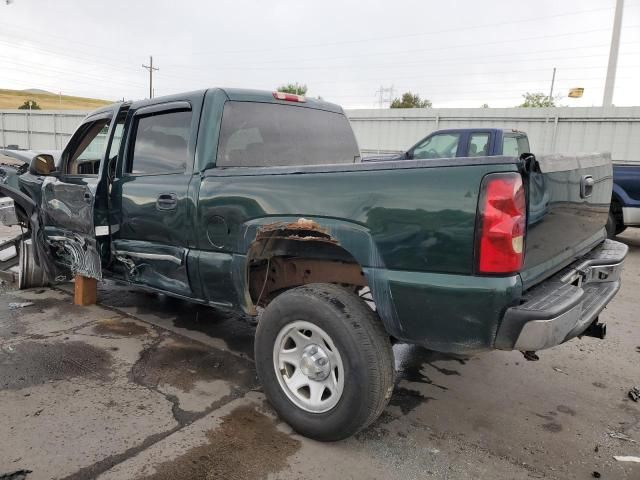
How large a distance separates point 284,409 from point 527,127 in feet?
46.4

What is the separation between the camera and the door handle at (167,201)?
3395 millimetres

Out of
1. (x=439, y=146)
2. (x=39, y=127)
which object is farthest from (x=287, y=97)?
(x=39, y=127)

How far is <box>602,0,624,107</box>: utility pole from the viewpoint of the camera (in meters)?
19.8

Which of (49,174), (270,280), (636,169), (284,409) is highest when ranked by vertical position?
(636,169)

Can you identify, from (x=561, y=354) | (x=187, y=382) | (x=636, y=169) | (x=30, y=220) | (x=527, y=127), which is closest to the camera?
(x=187, y=382)

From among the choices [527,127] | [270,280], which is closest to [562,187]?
[270,280]

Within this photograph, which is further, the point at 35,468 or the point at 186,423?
the point at 186,423

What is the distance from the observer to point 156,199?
355 centimetres

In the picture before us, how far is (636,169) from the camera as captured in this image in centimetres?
789

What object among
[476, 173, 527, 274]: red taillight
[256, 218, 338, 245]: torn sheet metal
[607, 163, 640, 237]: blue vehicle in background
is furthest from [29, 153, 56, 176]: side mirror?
[607, 163, 640, 237]: blue vehicle in background

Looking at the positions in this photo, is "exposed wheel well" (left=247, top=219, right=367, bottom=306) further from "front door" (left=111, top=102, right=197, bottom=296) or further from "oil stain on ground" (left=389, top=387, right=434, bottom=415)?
"oil stain on ground" (left=389, top=387, right=434, bottom=415)

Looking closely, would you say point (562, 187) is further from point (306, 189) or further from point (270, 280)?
point (270, 280)

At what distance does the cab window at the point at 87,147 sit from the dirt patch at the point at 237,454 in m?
2.77

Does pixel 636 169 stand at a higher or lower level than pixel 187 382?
higher
